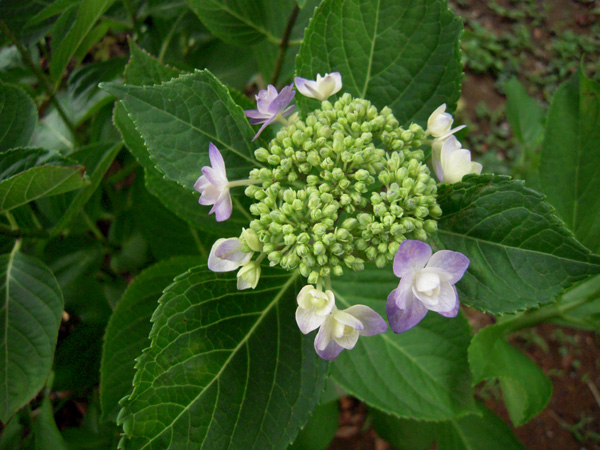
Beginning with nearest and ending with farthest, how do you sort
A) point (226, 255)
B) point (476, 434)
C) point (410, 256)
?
point (410, 256)
point (226, 255)
point (476, 434)

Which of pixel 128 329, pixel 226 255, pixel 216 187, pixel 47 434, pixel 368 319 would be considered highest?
pixel 216 187

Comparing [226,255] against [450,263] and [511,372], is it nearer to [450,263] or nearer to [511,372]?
[450,263]

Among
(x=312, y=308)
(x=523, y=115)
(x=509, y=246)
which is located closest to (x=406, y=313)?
(x=312, y=308)

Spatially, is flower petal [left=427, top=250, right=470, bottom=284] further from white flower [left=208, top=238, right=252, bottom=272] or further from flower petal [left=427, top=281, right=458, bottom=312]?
white flower [left=208, top=238, right=252, bottom=272]

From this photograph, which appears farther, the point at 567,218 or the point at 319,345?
the point at 567,218

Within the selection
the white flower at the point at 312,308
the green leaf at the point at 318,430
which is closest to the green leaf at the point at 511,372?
the white flower at the point at 312,308

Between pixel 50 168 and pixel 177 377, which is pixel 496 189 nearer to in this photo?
pixel 177 377

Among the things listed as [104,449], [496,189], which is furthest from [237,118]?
[104,449]

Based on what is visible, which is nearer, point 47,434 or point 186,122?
point 186,122
